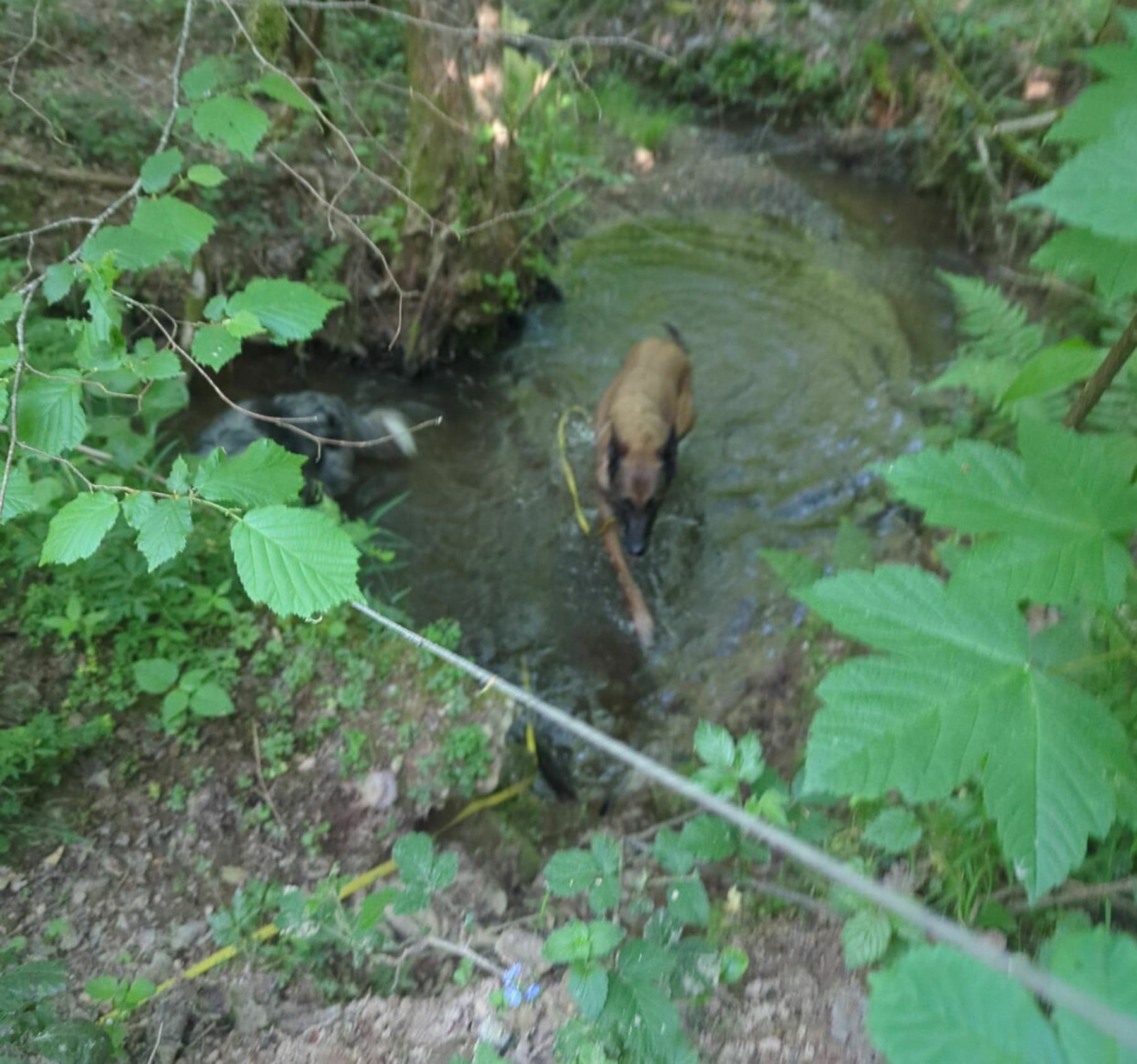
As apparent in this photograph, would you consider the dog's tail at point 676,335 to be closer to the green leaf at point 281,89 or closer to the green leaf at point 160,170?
the green leaf at point 281,89

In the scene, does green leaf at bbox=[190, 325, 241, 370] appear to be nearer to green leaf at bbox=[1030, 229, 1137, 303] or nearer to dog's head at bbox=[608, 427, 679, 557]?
green leaf at bbox=[1030, 229, 1137, 303]

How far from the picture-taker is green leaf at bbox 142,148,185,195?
172 centimetres

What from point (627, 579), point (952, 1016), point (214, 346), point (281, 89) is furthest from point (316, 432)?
point (952, 1016)

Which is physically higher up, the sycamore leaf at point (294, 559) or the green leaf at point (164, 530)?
the sycamore leaf at point (294, 559)

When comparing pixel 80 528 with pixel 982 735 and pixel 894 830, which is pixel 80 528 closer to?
pixel 982 735

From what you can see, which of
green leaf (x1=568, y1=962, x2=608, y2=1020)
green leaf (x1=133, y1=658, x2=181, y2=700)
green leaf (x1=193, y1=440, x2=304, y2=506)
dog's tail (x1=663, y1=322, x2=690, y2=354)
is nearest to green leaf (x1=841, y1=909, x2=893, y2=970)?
green leaf (x1=568, y1=962, x2=608, y2=1020)

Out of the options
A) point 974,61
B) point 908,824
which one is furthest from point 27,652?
point 974,61

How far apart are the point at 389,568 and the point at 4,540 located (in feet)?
5.22

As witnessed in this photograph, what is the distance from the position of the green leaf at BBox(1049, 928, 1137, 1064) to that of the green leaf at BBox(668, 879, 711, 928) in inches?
Result: 38.8

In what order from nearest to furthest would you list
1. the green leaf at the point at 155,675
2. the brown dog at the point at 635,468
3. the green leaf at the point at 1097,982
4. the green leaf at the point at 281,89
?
1. the green leaf at the point at 1097,982
2. the green leaf at the point at 281,89
3. the green leaf at the point at 155,675
4. the brown dog at the point at 635,468

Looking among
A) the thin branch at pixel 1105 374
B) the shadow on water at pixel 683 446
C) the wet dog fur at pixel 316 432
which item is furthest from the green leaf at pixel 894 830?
the wet dog fur at pixel 316 432

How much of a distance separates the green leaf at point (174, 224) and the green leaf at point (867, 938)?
2.16m

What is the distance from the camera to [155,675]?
2.68 m

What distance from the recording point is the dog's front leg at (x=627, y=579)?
151 inches
